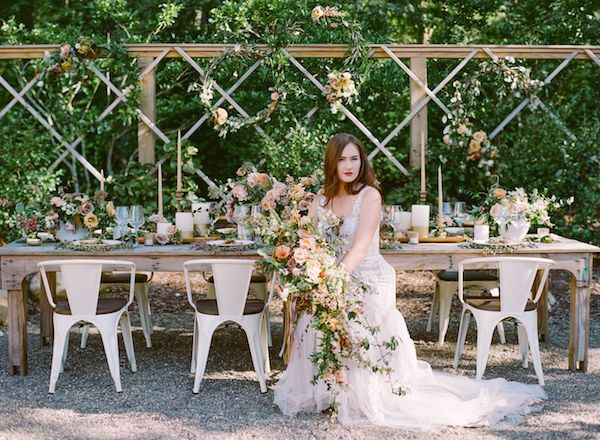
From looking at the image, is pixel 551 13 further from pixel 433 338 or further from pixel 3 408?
pixel 3 408

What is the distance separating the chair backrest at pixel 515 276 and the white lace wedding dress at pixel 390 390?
16.2 inches

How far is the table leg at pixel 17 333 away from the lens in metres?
4.57

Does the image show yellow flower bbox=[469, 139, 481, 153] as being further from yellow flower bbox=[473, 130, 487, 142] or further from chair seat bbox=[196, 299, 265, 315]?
chair seat bbox=[196, 299, 265, 315]

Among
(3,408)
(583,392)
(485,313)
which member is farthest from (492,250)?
(3,408)

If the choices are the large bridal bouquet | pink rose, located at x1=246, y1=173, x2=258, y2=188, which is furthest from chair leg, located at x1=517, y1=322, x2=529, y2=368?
pink rose, located at x1=246, y1=173, x2=258, y2=188

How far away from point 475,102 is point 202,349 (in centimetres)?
379

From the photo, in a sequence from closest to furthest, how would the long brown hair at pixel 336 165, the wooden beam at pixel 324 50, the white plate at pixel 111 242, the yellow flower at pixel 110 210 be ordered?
the long brown hair at pixel 336 165 → the white plate at pixel 111 242 → the yellow flower at pixel 110 210 → the wooden beam at pixel 324 50

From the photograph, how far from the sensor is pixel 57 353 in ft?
14.2

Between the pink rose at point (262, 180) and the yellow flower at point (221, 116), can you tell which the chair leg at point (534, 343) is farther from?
the yellow flower at point (221, 116)

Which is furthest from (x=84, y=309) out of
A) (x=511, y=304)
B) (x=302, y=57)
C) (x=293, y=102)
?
(x=293, y=102)

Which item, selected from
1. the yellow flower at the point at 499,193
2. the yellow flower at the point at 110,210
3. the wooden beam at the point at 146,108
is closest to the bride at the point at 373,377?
the yellow flower at the point at 499,193

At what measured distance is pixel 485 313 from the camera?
4445 mm

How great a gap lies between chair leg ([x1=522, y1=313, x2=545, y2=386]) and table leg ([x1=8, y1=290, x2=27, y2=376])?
2.73m

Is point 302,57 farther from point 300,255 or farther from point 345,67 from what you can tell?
point 300,255
